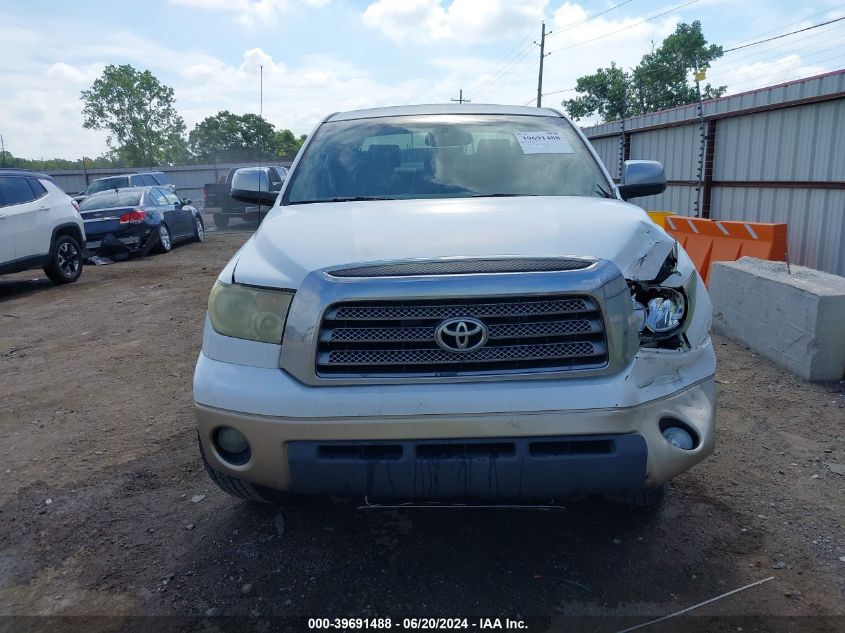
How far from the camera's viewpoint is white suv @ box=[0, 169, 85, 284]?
9689 millimetres

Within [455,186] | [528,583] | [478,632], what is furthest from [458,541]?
[455,186]

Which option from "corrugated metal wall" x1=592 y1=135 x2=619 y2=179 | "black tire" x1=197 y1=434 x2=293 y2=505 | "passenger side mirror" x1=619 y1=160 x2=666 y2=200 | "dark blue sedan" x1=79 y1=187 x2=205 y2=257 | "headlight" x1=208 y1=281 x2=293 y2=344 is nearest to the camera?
"headlight" x1=208 y1=281 x2=293 y2=344

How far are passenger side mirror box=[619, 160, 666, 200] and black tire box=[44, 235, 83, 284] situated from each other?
9.58 meters

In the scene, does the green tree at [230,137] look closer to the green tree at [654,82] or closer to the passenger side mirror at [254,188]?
the green tree at [654,82]

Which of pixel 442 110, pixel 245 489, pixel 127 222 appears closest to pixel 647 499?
pixel 245 489

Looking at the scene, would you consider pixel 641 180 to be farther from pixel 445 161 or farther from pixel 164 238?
pixel 164 238

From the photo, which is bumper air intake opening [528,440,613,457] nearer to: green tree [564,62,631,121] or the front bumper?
the front bumper

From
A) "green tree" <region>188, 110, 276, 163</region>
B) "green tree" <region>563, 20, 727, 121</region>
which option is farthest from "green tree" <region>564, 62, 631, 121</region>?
"green tree" <region>188, 110, 276, 163</region>

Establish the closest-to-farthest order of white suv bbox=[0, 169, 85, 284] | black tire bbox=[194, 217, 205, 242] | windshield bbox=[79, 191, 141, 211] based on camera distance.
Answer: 1. white suv bbox=[0, 169, 85, 284]
2. windshield bbox=[79, 191, 141, 211]
3. black tire bbox=[194, 217, 205, 242]

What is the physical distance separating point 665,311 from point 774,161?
7629mm

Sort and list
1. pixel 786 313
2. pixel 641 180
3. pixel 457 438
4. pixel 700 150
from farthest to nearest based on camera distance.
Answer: pixel 700 150 < pixel 786 313 < pixel 641 180 < pixel 457 438

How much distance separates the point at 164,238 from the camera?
1498 centimetres

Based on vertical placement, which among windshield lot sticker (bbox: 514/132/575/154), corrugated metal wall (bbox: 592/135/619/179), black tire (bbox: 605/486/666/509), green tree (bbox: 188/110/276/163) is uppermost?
A: green tree (bbox: 188/110/276/163)

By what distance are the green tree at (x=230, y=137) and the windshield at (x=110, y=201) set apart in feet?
129
